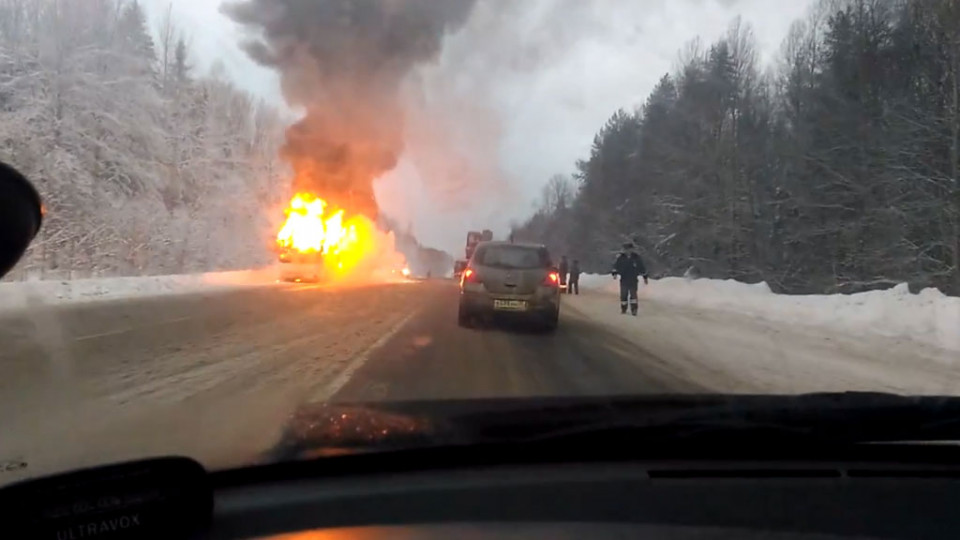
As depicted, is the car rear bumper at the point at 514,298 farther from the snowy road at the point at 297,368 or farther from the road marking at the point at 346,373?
the road marking at the point at 346,373

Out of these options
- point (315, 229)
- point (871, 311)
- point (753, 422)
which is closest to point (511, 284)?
point (871, 311)

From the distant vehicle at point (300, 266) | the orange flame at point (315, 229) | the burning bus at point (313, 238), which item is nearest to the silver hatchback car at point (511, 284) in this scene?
the distant vehicle at point (300, 266)

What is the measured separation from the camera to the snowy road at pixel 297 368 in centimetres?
611

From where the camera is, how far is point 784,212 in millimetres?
44062

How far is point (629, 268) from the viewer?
2155 centimetres

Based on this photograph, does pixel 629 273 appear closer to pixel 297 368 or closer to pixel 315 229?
pixel 297 368

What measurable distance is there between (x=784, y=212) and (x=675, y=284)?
803 cm

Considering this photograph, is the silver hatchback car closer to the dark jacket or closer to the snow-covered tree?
the dark jacket

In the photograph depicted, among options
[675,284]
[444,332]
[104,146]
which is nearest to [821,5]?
[675,284]

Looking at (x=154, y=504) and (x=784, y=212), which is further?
(x=784, y=212)

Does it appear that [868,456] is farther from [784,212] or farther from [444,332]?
[784,212]

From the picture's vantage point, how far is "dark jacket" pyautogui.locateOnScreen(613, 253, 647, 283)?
2158cm

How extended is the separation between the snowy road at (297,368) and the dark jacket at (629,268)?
358cm

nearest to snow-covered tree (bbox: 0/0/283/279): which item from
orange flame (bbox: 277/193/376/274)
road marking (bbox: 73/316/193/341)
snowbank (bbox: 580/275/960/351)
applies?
orange flame (bbox: 277/193/376/274)
